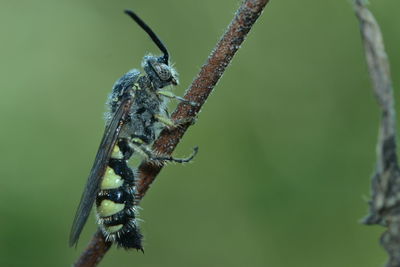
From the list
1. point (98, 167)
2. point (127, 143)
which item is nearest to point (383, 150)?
point (98, 167)

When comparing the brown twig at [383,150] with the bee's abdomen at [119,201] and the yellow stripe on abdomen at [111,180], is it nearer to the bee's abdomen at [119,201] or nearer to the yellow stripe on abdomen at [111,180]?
the bee's abdomen at [119,201]

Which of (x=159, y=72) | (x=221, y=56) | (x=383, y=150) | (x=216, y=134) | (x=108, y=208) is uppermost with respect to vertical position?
(x=383, y=150)

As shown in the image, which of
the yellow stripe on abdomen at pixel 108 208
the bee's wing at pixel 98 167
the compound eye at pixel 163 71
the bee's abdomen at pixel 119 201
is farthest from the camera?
the compound eye at pixel 163 71

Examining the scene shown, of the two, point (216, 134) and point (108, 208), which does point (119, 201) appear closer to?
point (108, 208)

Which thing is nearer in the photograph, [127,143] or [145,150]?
[145,150]

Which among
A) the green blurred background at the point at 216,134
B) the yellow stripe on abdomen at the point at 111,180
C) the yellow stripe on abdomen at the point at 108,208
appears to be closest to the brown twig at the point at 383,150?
the yellow stripe on abdomen at the point at 108,208

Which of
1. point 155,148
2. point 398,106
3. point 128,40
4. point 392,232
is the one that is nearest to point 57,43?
point 128,40

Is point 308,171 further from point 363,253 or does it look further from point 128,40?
point 128,40

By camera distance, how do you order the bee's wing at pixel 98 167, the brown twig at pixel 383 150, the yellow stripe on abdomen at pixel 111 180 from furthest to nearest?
the yellow stripe on abdomen at pixel 111 180 → the bee's wing at pixel 98 167 → the brown twig at pixel 383 150
